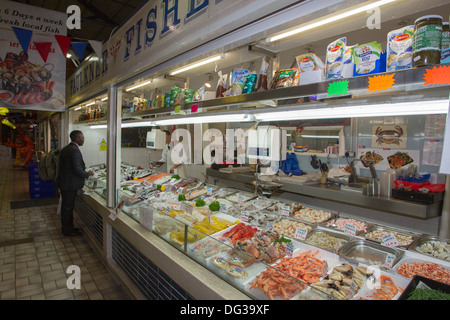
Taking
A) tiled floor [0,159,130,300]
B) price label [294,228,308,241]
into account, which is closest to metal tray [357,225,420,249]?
price label [294,228,308,241]

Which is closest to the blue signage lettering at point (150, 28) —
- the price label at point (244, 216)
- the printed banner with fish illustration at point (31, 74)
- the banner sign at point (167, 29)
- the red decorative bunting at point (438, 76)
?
the banner sign at point (167, 29)

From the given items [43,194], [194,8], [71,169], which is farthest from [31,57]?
[43,194]

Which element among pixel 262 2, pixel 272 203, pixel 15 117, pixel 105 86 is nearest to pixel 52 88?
pixel 105 86

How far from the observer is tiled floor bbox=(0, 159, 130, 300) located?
346cm

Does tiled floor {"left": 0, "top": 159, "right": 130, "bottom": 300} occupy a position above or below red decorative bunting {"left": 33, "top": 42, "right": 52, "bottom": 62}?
below

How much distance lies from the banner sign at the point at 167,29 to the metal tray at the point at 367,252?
6.53 ft

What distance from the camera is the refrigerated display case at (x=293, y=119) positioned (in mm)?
1677

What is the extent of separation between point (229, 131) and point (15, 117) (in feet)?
89.3

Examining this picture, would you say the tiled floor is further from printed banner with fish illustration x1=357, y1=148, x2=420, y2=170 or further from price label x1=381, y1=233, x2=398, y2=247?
printed banner with fish illustration x1=357, y1=148, x2=420, y2=170

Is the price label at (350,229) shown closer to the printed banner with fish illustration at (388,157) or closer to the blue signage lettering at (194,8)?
the blue signage lettering at (194,8)

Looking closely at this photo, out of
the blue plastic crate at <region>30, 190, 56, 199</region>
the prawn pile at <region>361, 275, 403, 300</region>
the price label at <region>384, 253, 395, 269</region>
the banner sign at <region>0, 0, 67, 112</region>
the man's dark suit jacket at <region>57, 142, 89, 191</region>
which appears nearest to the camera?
the prawn pile at <region>361, 275, 403, 300</region>

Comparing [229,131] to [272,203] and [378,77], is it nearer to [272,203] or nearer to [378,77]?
[272,203]

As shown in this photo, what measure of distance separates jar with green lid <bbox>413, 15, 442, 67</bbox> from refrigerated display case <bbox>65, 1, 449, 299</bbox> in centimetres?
10
